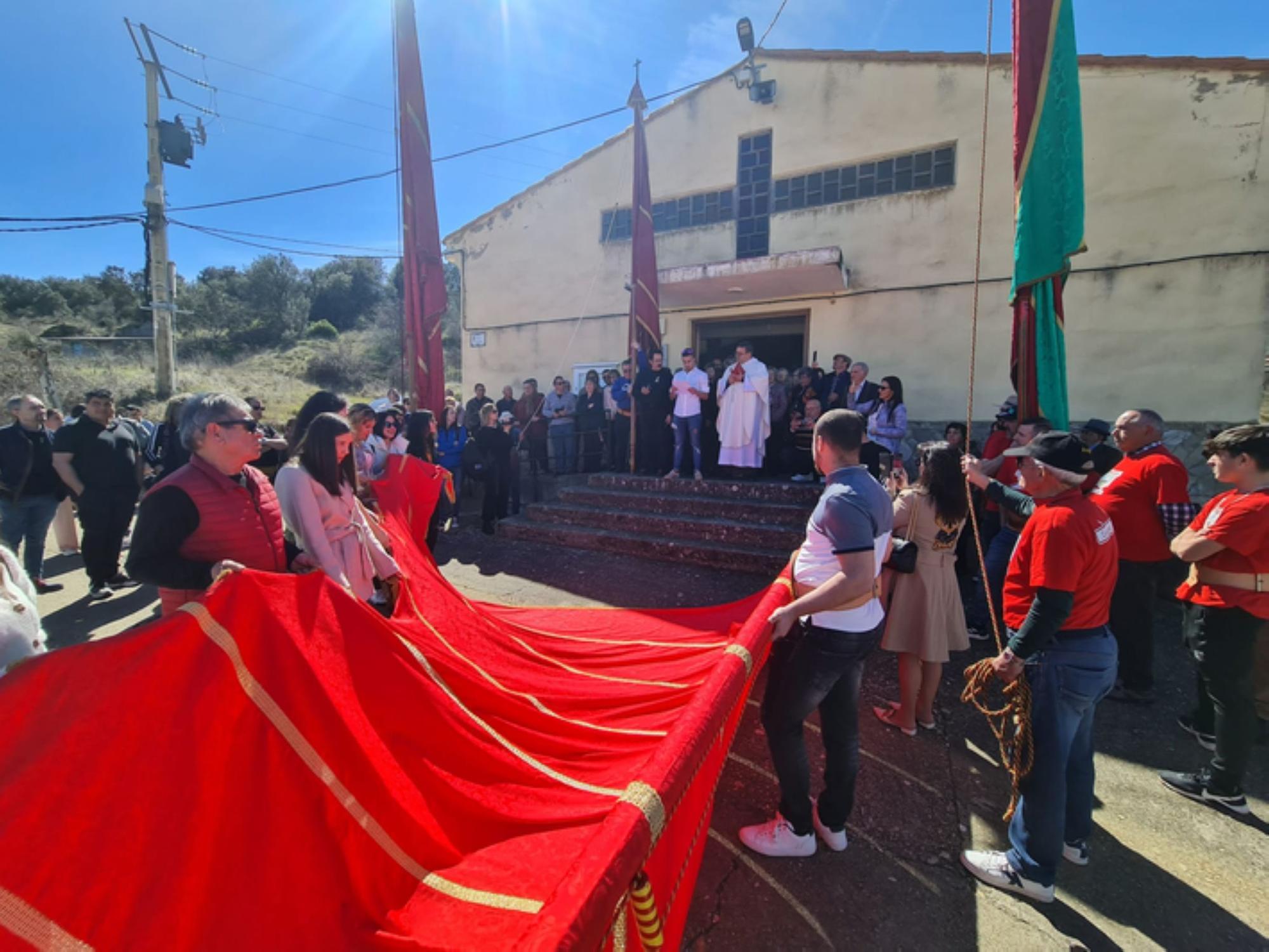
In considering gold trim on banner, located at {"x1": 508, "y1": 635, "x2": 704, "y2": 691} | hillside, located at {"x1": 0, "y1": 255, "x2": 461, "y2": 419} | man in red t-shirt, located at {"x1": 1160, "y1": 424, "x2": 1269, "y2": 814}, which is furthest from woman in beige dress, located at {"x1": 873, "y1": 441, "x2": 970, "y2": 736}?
hillside, located at {"x1": 0, "y1": 255, "x2": 461, "y2": 419}

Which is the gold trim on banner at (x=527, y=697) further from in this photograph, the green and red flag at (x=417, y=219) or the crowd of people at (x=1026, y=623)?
the green and red flag at (x=417, y=219)

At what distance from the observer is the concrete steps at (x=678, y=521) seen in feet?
21.9

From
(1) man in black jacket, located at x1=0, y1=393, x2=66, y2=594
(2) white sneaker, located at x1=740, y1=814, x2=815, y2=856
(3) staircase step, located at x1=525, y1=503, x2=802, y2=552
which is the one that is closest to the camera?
(2) white sneaker, located at x1=740, y1=814, x2=815, y2=856

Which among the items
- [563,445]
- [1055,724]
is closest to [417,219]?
[563,445]

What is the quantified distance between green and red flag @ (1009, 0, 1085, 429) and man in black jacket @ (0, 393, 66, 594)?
874 cm

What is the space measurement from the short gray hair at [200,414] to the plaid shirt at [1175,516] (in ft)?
18.1

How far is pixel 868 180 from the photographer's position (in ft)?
31.8

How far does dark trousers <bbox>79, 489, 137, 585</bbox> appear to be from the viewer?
5488mm

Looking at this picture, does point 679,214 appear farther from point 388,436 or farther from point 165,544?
point 165,544

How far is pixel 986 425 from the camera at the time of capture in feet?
29.8

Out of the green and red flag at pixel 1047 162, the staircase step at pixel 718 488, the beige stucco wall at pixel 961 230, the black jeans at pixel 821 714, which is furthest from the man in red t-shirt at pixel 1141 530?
the beige stucco wall at pixel 961 230

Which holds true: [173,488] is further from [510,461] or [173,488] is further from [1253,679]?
[510,461]

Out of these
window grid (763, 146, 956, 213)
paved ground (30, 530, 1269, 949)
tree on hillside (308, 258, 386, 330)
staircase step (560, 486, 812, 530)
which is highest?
tree on hillside (308, 258, 386, 330)

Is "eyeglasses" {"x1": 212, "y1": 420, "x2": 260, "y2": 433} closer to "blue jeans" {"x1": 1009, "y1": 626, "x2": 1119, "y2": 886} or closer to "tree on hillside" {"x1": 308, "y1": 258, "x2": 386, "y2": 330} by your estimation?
"blue jeans" {"x1": 1009, "y1": 626, "x2": 1119, "y2": 886}
